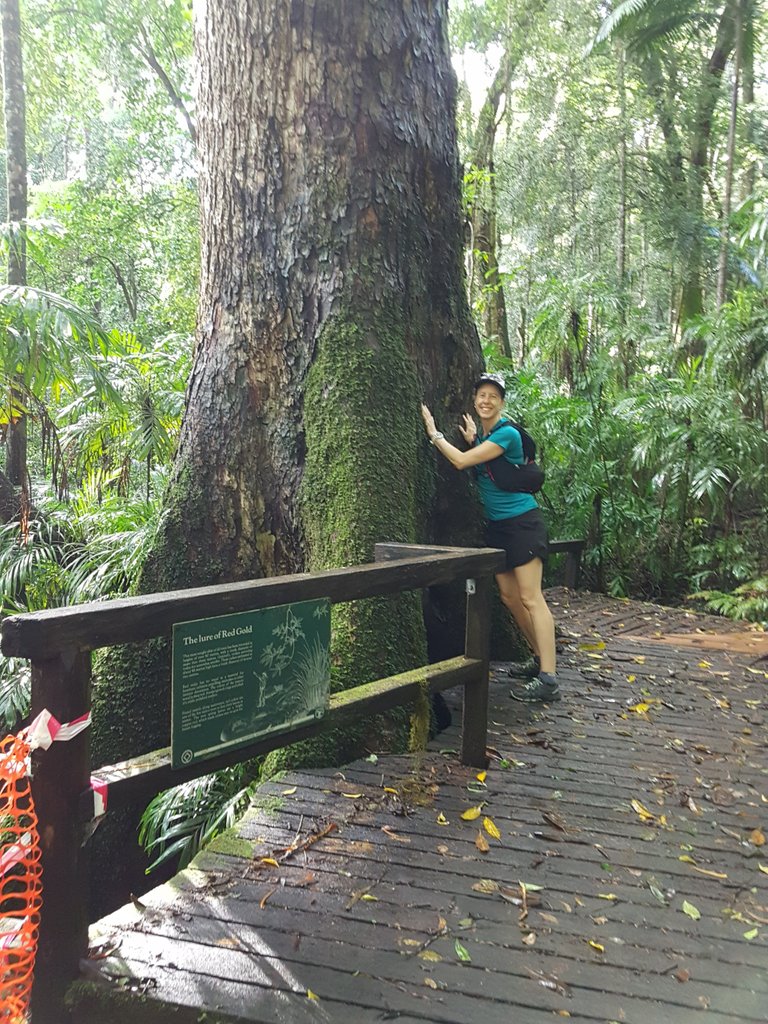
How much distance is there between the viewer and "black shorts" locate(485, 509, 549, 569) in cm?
467

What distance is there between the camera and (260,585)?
2523 millimetres

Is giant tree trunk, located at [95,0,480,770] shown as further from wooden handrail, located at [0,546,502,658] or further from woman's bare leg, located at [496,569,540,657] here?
wooden handrail, located at [0,546,502,658]

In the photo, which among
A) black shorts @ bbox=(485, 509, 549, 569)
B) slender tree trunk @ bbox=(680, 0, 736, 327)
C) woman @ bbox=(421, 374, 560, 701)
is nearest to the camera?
woman @ bbox=(421, 374, 560, 701)

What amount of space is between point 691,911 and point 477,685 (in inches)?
50.5

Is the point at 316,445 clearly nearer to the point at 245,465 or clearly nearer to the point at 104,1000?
the point at 245,465

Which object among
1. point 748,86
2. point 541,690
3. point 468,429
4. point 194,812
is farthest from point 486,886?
point 748,86

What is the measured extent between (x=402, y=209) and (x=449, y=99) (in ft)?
2.95

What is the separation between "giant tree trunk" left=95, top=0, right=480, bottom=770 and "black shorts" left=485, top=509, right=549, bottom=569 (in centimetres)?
54

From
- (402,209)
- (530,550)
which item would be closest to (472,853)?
(530,550)

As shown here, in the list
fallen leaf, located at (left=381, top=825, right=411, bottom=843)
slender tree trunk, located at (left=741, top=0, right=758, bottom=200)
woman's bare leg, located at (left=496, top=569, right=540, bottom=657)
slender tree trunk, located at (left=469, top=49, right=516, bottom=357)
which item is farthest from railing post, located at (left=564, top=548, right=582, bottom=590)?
slender tree trunk, located at (left=741, top=0, right=758, bottom=200)

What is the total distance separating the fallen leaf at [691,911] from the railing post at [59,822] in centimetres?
179

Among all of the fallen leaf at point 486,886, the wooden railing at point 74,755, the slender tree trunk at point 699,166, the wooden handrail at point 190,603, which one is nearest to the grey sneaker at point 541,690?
the wooden handrail at point 190,603

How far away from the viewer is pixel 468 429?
4.94 m

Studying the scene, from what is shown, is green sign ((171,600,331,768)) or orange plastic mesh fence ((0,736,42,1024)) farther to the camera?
green sign ((171,600,331,768))
